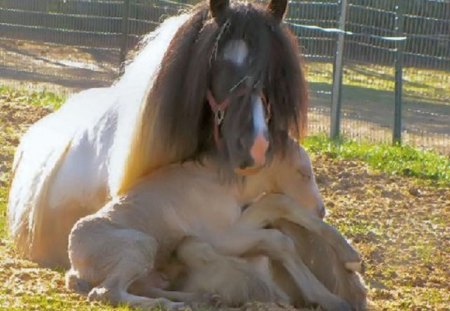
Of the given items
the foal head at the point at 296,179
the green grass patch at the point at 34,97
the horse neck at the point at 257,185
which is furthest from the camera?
the green grass patch at the point at 34,97

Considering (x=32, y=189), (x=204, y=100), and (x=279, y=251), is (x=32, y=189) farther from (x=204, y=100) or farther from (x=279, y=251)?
(x=279, y=251)

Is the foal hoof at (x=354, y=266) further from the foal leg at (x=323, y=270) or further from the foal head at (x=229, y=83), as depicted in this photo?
the foal head at (x=229, y=83)

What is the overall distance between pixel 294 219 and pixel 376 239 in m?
1.97

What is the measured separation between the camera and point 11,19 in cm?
1574

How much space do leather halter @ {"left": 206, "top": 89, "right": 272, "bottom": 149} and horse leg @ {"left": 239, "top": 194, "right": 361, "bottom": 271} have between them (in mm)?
359

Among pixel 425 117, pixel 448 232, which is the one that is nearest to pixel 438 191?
pixel 448 232

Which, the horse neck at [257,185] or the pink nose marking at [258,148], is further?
Result: the horse neck at [257,185]

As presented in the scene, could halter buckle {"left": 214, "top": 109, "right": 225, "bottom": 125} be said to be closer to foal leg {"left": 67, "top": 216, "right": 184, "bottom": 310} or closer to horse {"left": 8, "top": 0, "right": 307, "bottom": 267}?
horse {"left": 8, "top": 0, "right": 307, "bottom": 267}

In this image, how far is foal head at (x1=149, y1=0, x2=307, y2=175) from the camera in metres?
5.36

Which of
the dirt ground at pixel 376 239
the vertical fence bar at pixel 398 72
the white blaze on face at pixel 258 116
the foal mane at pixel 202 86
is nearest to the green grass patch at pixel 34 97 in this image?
the dirt ground at pixel 376 239

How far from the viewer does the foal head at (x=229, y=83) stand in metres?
5.36

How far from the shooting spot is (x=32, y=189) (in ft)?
21.8

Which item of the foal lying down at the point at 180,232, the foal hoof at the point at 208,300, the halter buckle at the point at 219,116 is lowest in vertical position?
the foal hoof at the point at 208,300

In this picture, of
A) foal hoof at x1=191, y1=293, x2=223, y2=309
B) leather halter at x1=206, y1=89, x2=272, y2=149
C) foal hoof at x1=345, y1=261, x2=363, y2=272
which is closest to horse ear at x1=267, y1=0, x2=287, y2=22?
leather halter at x1=206, y1=89, x2=272, y2=149
